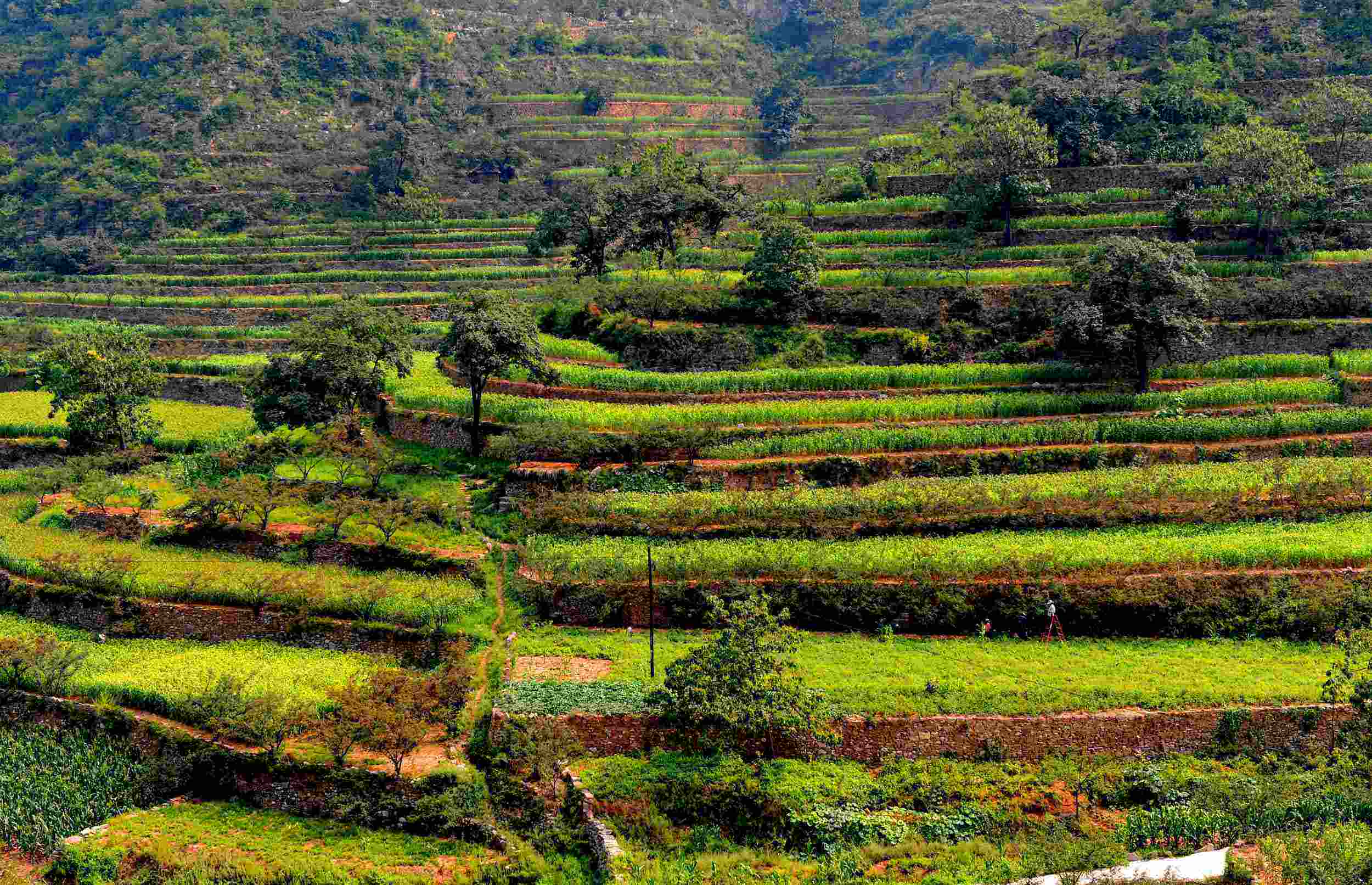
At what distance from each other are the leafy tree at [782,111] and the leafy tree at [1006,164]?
31400mm

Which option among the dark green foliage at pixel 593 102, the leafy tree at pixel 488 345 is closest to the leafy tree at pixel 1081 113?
the leafy tree at pixel 488 345

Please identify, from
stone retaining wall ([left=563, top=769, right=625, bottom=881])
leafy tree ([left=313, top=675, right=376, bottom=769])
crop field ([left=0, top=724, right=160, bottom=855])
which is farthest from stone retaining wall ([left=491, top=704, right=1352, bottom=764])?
crop field ([left=0, top=724, right=160, bottom=855])

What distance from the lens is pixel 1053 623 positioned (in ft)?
102

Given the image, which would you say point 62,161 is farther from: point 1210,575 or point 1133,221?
point 1210,575

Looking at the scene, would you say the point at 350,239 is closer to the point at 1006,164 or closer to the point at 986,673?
the point at 1006,164

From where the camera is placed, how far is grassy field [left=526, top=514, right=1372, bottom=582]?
31953 millimetres

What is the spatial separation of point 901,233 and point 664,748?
3103 centimetres

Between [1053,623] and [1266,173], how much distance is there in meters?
26.2

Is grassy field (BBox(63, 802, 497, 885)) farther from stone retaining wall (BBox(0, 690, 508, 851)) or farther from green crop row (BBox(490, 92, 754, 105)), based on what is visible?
green crop row (BBox(490, 92, 754, 105))

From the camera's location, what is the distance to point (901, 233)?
52938 mm

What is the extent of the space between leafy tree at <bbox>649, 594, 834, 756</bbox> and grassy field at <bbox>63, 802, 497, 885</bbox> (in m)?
5.14

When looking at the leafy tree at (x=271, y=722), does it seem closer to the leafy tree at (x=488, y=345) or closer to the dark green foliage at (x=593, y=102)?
the leafy tree at (x=488, y=345)

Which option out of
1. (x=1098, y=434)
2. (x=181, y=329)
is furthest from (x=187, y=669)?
(x=181, y=329)

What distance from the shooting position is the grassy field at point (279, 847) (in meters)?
26.2
